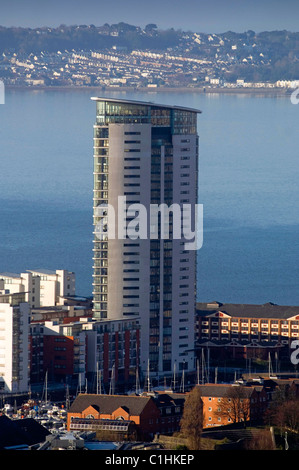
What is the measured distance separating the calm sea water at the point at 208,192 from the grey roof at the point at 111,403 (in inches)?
492

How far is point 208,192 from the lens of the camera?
55.2 m

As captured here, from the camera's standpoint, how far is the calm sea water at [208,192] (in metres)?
37.5

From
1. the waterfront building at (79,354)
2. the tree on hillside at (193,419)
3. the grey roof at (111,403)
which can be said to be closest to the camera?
the tree on hillside at (193,419)

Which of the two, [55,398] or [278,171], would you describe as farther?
[278,171]

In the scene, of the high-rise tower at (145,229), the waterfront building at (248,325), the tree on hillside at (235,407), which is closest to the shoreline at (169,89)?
the waterfront building at (248,325)

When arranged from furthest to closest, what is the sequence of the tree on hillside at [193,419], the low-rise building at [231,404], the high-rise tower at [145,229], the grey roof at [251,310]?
1. the grey roof at [251,310]
2. the high-rise tower at [145,229]
3. the low-rise building at [231,404]
4. the tree on hillside at [193,419]

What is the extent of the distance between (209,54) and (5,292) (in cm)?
8298

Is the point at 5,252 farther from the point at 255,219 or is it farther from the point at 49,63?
the point at 49,63

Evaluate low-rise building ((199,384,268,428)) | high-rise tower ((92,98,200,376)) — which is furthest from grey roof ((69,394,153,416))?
high-rise tower ((92,98,200,376))

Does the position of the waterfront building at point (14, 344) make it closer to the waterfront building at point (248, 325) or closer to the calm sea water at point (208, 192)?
the waterfront building at point (248, 325)

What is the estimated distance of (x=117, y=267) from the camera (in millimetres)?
26406

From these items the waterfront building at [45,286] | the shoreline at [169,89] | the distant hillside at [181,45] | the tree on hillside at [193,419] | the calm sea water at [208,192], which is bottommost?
the tree on hillside at [193,419]
